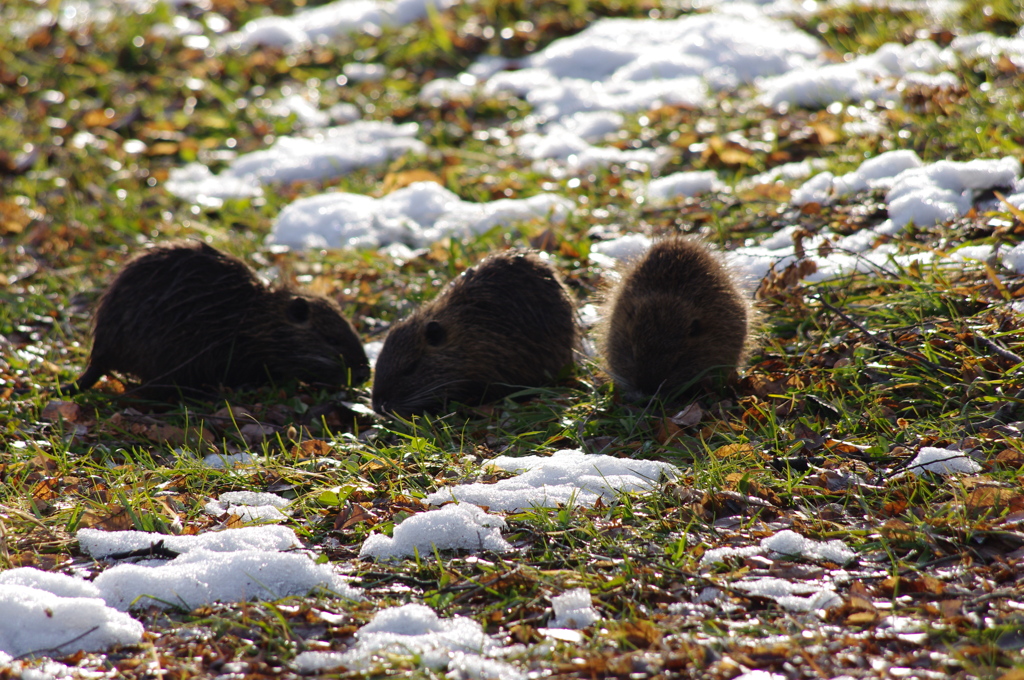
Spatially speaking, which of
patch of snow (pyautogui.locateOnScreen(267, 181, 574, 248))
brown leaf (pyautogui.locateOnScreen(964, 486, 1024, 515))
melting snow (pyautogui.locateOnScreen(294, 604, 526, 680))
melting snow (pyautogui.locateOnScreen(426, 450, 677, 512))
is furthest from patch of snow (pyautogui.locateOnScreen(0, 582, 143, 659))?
patch of snow (pyautogui.locateOnScreen(267, 181, 574, 248))

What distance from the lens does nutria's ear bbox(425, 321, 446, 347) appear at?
5090 millimetres

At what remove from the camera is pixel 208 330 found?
521 cm

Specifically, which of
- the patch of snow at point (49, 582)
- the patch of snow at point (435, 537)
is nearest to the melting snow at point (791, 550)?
the patch of snow at point (435, 537)

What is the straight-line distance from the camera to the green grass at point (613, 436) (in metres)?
2.71

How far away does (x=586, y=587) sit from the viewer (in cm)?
291

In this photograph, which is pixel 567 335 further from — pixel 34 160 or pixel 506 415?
pixel 34 160

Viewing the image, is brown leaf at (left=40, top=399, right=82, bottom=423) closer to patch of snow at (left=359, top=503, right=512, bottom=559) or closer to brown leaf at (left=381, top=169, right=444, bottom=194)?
patch of snow at (left=359, top=503, right=512, bottom=559)

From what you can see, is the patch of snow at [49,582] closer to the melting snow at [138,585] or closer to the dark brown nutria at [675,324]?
the melting snow at [138,585]

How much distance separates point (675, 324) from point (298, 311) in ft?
7.86

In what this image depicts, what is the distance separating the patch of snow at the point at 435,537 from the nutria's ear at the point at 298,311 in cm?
247

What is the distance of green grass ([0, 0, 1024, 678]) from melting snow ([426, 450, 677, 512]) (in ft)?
0.33

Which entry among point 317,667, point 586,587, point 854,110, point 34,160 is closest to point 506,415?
point 586,587

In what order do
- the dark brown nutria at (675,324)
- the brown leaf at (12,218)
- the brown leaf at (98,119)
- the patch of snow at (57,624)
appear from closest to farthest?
the patch of snow at (57,624) < the dark brown nutria at (675,324) < the brown leaf at (12,218) < the brown leaf at (98,119)

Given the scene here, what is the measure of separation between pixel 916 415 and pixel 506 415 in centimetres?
202
